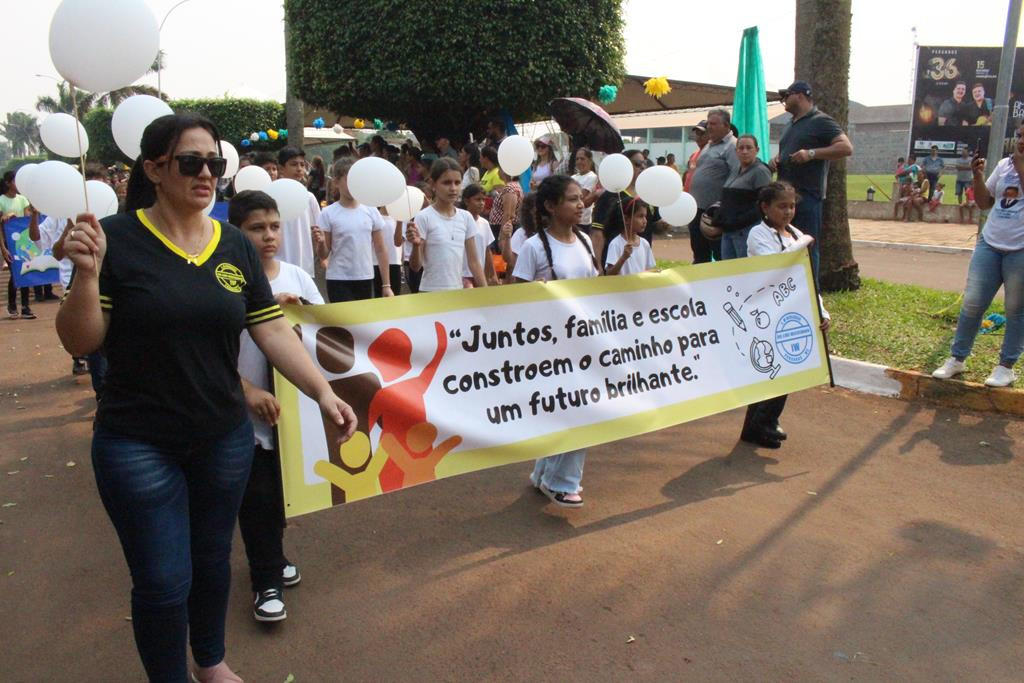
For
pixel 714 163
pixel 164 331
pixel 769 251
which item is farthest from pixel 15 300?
pixel 164 331

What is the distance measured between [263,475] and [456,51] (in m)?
11.8

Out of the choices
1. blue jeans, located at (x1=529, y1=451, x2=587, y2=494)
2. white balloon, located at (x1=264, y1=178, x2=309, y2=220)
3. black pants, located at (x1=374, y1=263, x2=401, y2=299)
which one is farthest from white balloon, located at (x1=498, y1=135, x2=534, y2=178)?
blue jeans, located at (x1=529, y1=451, x2=587, y2=494)

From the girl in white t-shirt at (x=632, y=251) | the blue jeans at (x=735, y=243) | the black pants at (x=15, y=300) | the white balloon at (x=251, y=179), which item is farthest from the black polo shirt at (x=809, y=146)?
the black pants at (x=15, y=300)

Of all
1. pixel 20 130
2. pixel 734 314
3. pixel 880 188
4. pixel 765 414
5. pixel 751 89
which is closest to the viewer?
pixel 734 314

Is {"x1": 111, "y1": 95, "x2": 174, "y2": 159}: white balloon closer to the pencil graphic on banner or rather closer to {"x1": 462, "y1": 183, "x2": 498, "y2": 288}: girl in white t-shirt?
{"x1": 462, "y1": 183, "x2": 498, "y2": 288}: girl in white t-shirt

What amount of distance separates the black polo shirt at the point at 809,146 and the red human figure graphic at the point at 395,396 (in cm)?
462

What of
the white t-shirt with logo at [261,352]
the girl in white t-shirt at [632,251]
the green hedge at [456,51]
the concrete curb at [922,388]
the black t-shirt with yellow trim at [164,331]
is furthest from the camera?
the green hedge at [456,51]

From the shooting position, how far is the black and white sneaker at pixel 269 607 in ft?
10.3

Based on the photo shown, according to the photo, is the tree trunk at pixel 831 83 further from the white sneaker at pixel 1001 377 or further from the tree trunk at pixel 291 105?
the tree trunk at pixel 291 105

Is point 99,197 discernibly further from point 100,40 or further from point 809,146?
point 809,146

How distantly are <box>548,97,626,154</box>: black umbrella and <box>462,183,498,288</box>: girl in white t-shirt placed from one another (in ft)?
5.09

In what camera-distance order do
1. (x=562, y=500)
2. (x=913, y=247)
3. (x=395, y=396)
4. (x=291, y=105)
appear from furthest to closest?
(x=291, y=105)
(x=913, y=247)
(x=562, y=500)
(x=395, y=396)

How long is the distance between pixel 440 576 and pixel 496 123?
32.0 feet

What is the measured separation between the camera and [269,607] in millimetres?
3154
